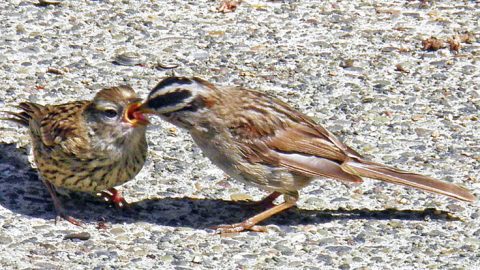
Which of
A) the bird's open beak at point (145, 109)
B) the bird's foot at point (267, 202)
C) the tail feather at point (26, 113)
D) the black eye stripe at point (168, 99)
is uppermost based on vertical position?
the black eye stripe at point (168, 99)

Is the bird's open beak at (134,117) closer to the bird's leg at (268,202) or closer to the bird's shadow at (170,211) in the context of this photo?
the bird's shadow at (170,211)

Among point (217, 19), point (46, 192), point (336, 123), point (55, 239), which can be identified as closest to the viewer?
point (55, 239)

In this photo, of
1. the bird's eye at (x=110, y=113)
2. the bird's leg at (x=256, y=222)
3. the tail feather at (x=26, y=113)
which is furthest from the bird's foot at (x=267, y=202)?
the tail feather at (x=26, y=113)

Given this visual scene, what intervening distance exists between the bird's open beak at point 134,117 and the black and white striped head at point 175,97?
0.07 metres

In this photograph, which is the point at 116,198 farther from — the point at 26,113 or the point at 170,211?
the point at 26,113

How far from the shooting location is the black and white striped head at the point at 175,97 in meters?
7.98

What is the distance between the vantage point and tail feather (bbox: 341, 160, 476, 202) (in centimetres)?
838

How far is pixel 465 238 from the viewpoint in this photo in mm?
8227

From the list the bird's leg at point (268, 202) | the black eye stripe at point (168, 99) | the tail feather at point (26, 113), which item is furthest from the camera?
the tail feather at point (26, 113)

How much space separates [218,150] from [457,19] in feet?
13.6

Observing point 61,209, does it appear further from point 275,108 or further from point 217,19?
point 217,19

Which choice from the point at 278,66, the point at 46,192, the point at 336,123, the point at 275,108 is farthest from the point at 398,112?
the point at 46,192

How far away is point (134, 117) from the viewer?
811 centimetres

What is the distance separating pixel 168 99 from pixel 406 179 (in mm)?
1689
